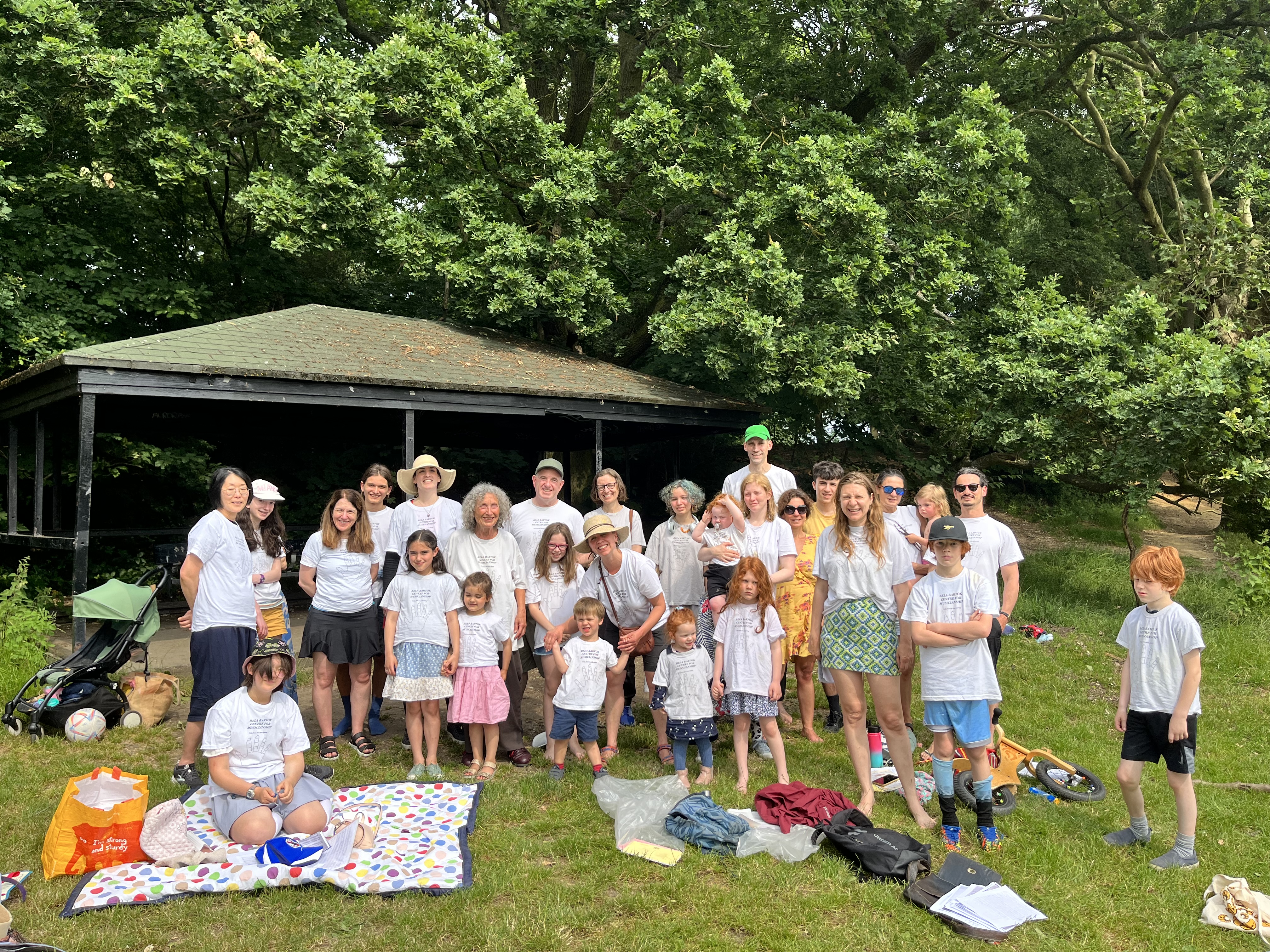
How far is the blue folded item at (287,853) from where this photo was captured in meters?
4.19

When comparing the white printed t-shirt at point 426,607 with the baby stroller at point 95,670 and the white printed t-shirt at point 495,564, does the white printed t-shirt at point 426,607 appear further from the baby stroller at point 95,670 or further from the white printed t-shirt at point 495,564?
the baby stroller at point 95,670

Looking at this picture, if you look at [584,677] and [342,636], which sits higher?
[342,636]

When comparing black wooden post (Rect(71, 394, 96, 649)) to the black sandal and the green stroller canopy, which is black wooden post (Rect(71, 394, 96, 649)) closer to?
the green stroller canopy

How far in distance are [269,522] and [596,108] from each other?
1581 centimetres

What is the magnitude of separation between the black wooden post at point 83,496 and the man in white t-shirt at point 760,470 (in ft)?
19.1

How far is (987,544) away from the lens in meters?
A: 5.45

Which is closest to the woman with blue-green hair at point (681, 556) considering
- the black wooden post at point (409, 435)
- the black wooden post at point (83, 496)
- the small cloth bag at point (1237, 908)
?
the small cloth bag at point (1237, 908)

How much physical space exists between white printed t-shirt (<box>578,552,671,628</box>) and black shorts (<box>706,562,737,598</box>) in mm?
353

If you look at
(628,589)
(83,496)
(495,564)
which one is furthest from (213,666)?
(83,496)

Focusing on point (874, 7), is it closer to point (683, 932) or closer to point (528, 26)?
point (528, 26)

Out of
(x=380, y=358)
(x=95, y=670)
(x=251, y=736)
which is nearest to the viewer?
(x=251, y=736)

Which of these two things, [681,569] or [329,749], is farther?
[681,569]

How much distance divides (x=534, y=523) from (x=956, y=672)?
302 cm

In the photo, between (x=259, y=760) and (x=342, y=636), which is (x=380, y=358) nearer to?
(x=342, y=636)
